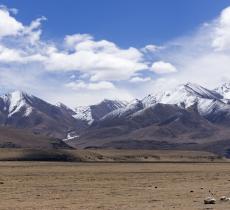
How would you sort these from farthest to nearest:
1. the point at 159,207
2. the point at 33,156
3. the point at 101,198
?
A: the point at 33,156 → the point at 101,198 → the point at 159,207

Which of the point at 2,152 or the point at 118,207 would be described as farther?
the point at 2,152

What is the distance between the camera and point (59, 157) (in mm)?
178000

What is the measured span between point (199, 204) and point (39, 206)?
912 cm

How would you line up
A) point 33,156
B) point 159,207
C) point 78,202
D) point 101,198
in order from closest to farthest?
point 159,207, point 78,202, point 101,198, point 33,156

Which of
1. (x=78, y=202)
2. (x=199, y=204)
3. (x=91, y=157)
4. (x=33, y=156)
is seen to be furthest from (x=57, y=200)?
(x=91, y=157)

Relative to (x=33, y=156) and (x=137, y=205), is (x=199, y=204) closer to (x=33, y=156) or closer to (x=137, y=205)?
(x=137, y=205)

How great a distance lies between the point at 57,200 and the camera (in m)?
36.1

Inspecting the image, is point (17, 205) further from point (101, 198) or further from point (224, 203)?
point (224, 203)

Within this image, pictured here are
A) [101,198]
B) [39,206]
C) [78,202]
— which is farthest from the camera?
[101,198]

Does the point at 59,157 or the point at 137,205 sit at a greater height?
the point at 59,157

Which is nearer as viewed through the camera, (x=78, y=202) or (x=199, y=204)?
(x=199, y=204)

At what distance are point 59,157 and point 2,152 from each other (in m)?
18.1

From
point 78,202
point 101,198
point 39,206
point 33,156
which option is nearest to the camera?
point 39,206

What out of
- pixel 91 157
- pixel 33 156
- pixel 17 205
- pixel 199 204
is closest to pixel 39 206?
pixel 17 205
